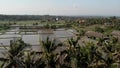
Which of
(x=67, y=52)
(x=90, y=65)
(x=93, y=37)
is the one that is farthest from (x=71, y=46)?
(x=93, y=37)

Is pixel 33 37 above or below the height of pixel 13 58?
below

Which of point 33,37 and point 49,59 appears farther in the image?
point 33,37

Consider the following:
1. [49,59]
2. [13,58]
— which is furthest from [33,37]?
[49,59]

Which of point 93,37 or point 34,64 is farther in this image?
point 93,37

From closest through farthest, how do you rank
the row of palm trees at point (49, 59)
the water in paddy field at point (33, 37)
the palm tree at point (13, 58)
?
the row of palm trees at point (49, 59) < the palm tree at point (13, 58) < the water in paddy field at point (33, 37)

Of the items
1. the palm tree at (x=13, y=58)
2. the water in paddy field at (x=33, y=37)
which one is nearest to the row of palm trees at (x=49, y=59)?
the palm tree at (x=13, y=58)

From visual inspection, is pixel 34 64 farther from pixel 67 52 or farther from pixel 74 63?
pixel 67 52

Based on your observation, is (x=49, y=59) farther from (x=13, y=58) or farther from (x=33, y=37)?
(x=33, y=37)

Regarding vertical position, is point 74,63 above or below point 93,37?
above

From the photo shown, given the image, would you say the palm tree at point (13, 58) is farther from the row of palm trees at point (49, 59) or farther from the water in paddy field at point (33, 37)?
the water in paddy field at point (33, 37)

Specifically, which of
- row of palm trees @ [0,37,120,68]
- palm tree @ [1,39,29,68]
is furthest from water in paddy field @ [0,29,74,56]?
palm tree @ [1,39,29,68]

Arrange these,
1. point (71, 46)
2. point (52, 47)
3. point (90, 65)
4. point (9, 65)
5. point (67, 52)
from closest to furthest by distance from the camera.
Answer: point (9, 65), point (90, 65), point (52, 47), point (67, 52), point (71, 46)
